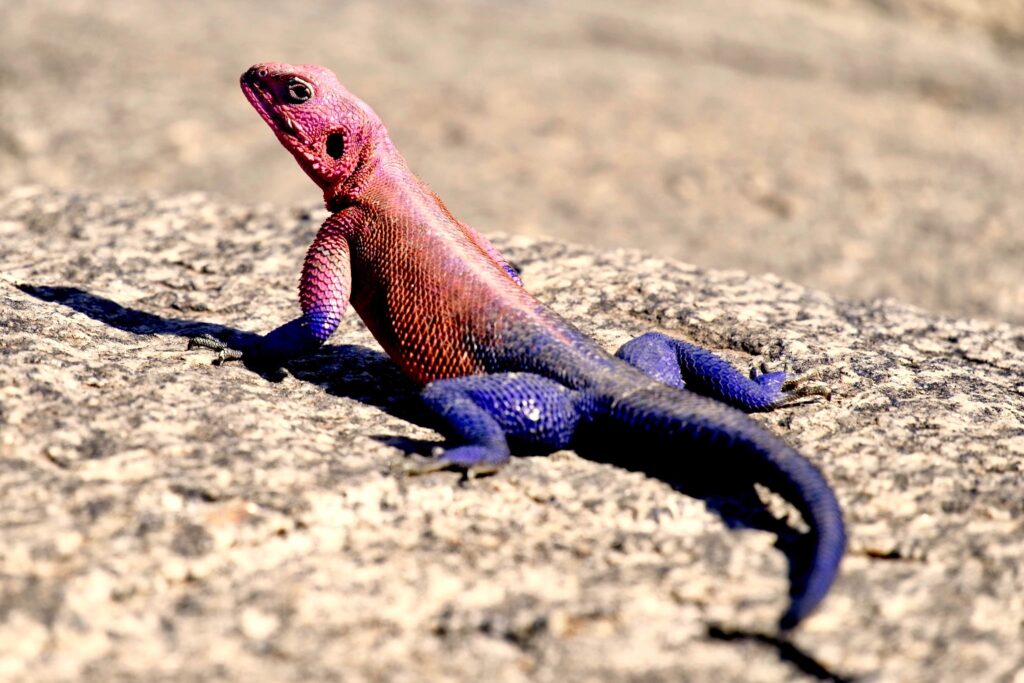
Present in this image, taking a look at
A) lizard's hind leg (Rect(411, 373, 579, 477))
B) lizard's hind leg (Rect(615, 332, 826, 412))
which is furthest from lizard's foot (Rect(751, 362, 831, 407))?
lizard's hind leg (Rect(411, 373, 579, 477))

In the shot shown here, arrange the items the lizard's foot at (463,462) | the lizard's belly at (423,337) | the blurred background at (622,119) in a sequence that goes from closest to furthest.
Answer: the lizard's foot at (463,462) < the lizard's belly at (423,337) < the blurred background at (622,119)

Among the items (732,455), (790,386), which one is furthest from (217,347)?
(790,386)

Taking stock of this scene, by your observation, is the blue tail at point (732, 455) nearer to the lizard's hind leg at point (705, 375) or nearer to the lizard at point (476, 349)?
the lizard at point (476, 349)

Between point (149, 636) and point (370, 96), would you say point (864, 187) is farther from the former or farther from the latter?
point (149, 636)

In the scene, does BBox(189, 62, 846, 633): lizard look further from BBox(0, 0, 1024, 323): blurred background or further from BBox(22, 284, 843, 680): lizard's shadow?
BBox(0, 0, 1024, 323): blurred background

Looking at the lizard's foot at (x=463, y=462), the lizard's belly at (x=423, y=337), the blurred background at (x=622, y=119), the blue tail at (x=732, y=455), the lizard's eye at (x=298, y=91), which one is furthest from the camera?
the blurred background at (x=622, y=119)

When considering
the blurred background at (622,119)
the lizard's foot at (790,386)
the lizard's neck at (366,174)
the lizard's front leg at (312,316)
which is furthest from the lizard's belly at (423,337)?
the blurred background at (622,119)

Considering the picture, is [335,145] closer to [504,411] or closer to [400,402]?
[400,402]

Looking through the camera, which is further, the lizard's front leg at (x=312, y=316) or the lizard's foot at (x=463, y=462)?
the lizard's front leg at (x=312, y=316)

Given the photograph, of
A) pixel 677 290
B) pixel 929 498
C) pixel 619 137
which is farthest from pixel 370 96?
pixel 929 498
